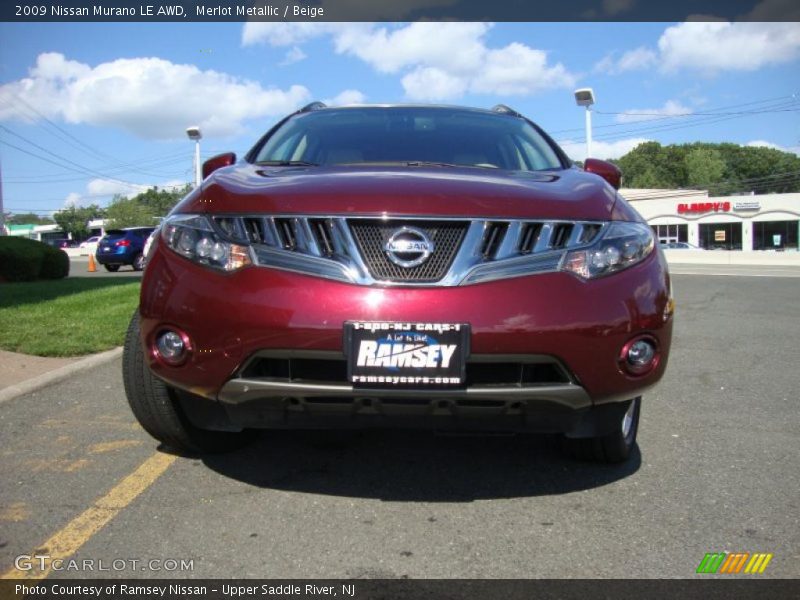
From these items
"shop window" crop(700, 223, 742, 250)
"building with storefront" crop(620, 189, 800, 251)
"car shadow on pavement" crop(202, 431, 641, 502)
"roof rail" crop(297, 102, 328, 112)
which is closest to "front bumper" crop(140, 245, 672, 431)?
"car shadow on pavement" crop(202, 431, 641, 502)

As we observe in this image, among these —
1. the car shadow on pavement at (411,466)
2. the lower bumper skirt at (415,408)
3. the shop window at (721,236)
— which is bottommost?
the shop window at (721,236)

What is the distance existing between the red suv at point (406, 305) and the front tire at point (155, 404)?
0.86 feet

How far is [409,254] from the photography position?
2.37 metres

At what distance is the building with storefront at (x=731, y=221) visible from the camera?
50.2 meters

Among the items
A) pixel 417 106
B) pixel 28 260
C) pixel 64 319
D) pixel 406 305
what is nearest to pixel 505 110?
pixel 417 106

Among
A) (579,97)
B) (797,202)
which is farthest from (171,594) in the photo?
(797,202)

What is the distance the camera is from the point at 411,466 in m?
3.16

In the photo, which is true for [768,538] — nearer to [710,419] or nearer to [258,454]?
[710,419]

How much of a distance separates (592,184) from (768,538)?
4.86ft

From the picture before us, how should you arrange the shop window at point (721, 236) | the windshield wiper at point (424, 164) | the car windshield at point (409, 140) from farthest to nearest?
the shop window at point (721, 236)
the car windshield at point (409, 140)
the windshield wiper at point (424, 164)

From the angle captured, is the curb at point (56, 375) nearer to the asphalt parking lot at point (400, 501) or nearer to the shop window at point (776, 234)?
the asphalt parking lot at point (400, 501)

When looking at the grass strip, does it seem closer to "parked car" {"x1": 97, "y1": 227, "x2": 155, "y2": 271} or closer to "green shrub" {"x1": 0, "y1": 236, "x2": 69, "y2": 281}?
"green shrub" {"x1": 0, "y1": 236, "x2": 69, "y2": 281}

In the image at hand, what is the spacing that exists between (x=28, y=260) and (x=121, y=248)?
9332 millimetres

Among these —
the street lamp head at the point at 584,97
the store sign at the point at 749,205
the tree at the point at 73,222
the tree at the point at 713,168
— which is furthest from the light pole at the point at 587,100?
the tree at the point at 73,222
